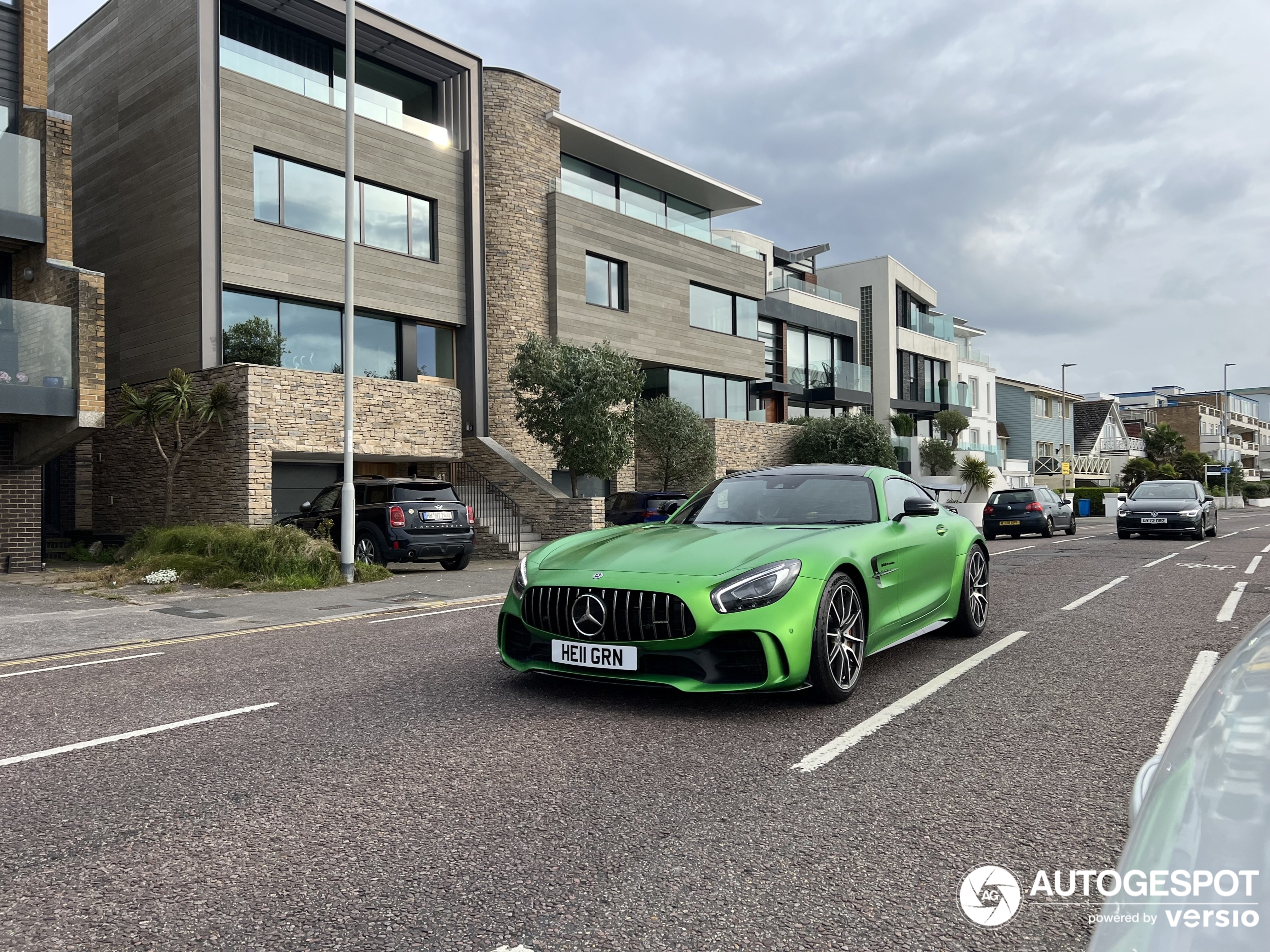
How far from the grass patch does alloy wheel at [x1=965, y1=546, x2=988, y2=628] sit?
30.9 feet

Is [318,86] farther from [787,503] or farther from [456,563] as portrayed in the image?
[787,503]

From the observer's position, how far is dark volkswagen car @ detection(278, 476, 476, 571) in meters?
15.4

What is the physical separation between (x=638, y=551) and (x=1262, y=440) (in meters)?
146

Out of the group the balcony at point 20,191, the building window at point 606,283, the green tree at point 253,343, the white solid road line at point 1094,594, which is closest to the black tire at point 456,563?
the green tree at point 253,343

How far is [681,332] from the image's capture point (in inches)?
1217

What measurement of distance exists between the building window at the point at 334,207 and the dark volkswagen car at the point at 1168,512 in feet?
62.5

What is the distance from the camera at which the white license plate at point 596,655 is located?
5004 millimetres

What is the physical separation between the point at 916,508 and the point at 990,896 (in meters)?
4.03

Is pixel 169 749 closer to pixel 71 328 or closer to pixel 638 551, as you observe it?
pixel 638 551

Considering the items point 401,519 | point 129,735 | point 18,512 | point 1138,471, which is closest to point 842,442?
point 401,519

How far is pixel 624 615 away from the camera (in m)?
5.05

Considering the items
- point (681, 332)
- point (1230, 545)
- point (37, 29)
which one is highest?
point (37, 29)

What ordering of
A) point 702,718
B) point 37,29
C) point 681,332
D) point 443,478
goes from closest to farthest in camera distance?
1. point 702,718
2. point 37,29
3. point 443,478
4. point 681,332

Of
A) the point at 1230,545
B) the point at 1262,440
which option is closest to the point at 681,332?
the point at 1230,545
